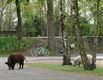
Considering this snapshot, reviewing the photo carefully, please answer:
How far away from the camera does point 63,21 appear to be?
3391cm

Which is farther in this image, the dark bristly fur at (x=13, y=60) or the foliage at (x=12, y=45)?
the foliage at (x=12, y=45)

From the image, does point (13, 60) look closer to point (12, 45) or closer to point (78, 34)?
point (78, 34)

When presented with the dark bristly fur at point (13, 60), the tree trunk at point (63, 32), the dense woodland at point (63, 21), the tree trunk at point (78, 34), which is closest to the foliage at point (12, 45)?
the dense woodland at point (63, 21)

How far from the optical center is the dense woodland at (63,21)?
28.2m

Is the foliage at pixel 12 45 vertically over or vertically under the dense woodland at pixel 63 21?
under

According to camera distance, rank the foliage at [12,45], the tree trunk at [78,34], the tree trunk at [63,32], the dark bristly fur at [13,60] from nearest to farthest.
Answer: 1. the tree trunk at [78,34]
2. the dark bristly fur at [13,60]
3. the tree trunk at [63,32]
4. the foliage at [12,45]

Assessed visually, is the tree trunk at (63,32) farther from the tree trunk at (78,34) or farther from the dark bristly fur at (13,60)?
the tree trunk at (78,34)

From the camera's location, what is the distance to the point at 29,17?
83.2 meters

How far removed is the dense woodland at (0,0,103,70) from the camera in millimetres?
28172

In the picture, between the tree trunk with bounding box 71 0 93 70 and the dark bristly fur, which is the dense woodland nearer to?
the tree trunk with bounding box 71 0 93 70

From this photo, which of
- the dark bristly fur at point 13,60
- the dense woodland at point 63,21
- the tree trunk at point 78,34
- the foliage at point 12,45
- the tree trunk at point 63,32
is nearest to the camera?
the tree trunk at point 78,34

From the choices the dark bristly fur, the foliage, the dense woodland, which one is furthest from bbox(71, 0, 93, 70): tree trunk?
the foliage

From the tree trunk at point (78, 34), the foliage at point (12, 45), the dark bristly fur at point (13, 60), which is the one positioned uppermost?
the tree trunk at point (78, 34)

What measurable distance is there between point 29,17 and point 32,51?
27.7 meters
